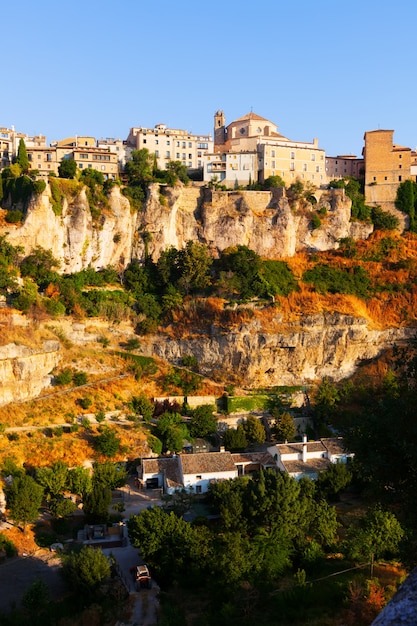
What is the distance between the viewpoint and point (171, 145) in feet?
181

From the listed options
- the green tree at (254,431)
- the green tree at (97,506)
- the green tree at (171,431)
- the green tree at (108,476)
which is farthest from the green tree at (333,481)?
the green tree at (97,506)

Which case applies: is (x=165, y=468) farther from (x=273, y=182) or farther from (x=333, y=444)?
(x=273, y=182)

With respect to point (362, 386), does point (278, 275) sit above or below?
above

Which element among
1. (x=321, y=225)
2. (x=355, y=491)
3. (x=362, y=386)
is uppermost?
(x=321, y=225)

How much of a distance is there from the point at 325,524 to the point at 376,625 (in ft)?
60.4

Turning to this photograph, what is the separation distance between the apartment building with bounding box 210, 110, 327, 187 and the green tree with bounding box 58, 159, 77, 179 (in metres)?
11.2

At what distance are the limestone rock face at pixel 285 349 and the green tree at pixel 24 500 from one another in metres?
15.4

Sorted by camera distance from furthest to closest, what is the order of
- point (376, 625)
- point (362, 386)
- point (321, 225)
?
point (321, 225) < point (362, 386) < point (376, 625)

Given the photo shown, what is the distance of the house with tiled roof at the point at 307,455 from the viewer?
109 feet

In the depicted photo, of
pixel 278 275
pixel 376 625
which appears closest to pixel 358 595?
pixel 376 625

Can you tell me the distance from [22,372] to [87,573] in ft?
54.1

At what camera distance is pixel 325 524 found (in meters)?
25.6

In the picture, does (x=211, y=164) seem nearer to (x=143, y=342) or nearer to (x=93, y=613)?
(x=143, y=342)

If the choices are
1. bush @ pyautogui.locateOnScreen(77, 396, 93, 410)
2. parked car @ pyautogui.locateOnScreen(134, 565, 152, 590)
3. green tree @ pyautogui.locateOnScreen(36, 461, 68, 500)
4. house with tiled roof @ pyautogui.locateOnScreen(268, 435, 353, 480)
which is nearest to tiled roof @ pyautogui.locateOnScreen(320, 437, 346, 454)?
house with tiled roof @ pyautogui.locateOnScreen(268, 435, 353, 480)
